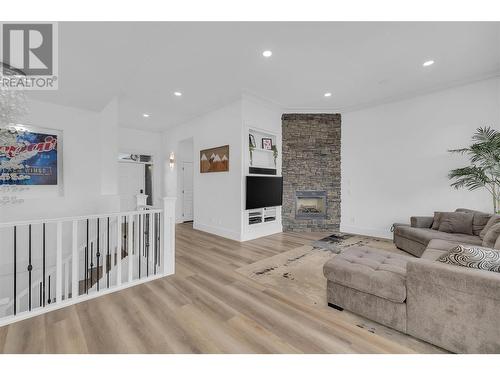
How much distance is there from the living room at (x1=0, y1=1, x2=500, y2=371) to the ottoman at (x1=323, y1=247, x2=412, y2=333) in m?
0.01

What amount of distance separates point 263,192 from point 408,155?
3.08 metres

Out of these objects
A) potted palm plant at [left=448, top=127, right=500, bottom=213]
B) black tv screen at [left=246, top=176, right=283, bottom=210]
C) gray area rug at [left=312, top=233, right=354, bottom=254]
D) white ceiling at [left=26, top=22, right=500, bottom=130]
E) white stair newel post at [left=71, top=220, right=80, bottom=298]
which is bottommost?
gray area rug at [left=312, top=233, right=354, bottom=254]

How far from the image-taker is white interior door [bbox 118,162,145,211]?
252 inches

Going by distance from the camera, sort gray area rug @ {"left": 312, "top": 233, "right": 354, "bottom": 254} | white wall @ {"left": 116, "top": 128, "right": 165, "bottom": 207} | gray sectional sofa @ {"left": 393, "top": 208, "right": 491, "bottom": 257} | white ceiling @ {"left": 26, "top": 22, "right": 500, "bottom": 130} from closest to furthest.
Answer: white ceiling @ {"left": 26, "top": 22, "right": 500, "bottom": 130} → gray sectional sofa @ {"left": 393, "top": 208, "right": 491, "bottom": 257} → gray area rug @ {"left": 312, "top": 233, "right": 354, "bottom": 254} → white wall @ {"left": 116, "top": 128, "right": 165, "bottom": 207}

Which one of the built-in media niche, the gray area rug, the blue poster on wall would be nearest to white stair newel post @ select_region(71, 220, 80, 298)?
the blue poster on wall

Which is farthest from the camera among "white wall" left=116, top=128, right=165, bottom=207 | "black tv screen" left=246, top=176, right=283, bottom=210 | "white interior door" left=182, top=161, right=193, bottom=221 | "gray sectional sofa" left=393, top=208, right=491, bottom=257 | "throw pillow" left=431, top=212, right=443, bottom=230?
"white interior door" left=182, top=161, right=193, bottom=221

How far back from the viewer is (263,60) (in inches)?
122

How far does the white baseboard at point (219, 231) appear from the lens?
450 centimetres

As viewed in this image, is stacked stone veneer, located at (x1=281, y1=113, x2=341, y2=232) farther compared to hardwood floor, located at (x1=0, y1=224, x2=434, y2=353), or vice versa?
stacked stone veneer, located at (x1=281, y1=113, x2=341, y2=232)

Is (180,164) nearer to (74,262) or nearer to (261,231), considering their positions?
(261,231)

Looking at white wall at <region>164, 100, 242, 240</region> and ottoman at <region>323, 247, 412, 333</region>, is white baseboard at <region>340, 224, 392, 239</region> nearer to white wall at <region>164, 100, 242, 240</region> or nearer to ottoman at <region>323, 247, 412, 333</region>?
white wall at <region>164, 100, 242, 240</region>

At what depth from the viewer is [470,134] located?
3.88 meters

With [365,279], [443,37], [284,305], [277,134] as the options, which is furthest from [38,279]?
[443,37]

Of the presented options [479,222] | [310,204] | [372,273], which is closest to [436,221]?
[479,222]
